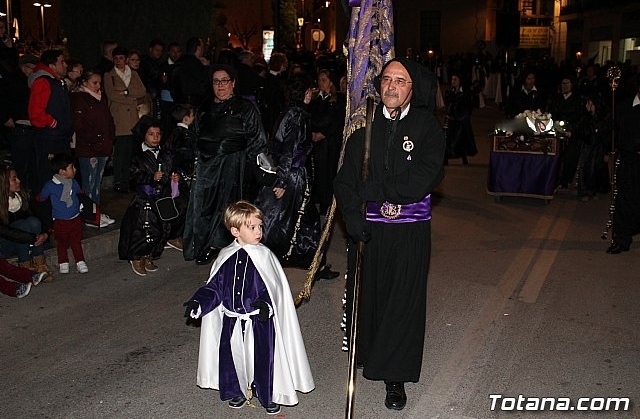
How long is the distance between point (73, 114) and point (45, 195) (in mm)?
2331

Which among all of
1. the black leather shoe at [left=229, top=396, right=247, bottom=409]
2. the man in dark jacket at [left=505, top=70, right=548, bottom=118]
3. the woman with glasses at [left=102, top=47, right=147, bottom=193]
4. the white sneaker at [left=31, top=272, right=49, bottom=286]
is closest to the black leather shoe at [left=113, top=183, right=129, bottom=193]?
the woman with glasses at [left=102, top=47, right=147, bottom=193]

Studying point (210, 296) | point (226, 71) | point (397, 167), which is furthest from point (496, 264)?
point (210, 296)

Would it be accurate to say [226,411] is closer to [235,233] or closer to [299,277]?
[235,233]

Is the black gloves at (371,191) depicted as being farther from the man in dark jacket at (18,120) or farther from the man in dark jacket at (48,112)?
the man in dark jacket at (18,120)

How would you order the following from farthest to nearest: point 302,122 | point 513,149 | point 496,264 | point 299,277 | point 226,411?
point 513,149
point 496,264
point 299,277
point 302,122
point 226,411

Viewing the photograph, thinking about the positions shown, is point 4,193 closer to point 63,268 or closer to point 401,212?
point 63,268

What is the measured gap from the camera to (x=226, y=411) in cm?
514

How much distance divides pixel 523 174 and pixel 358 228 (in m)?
7.72

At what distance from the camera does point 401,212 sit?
5.04m

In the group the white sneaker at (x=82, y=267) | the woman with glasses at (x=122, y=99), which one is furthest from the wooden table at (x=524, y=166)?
the white sneaker at (x=82, y=267)

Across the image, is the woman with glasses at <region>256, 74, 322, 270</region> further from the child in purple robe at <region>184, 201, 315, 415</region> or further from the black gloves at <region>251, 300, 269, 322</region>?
the black gloves at <region>251, 300, 269, 322</region>

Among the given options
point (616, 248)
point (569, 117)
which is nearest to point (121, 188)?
point (616, 248)

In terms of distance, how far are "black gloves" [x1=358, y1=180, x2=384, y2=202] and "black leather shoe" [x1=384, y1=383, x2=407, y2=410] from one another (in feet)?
4.11

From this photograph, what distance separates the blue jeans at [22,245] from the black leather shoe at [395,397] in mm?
4080
